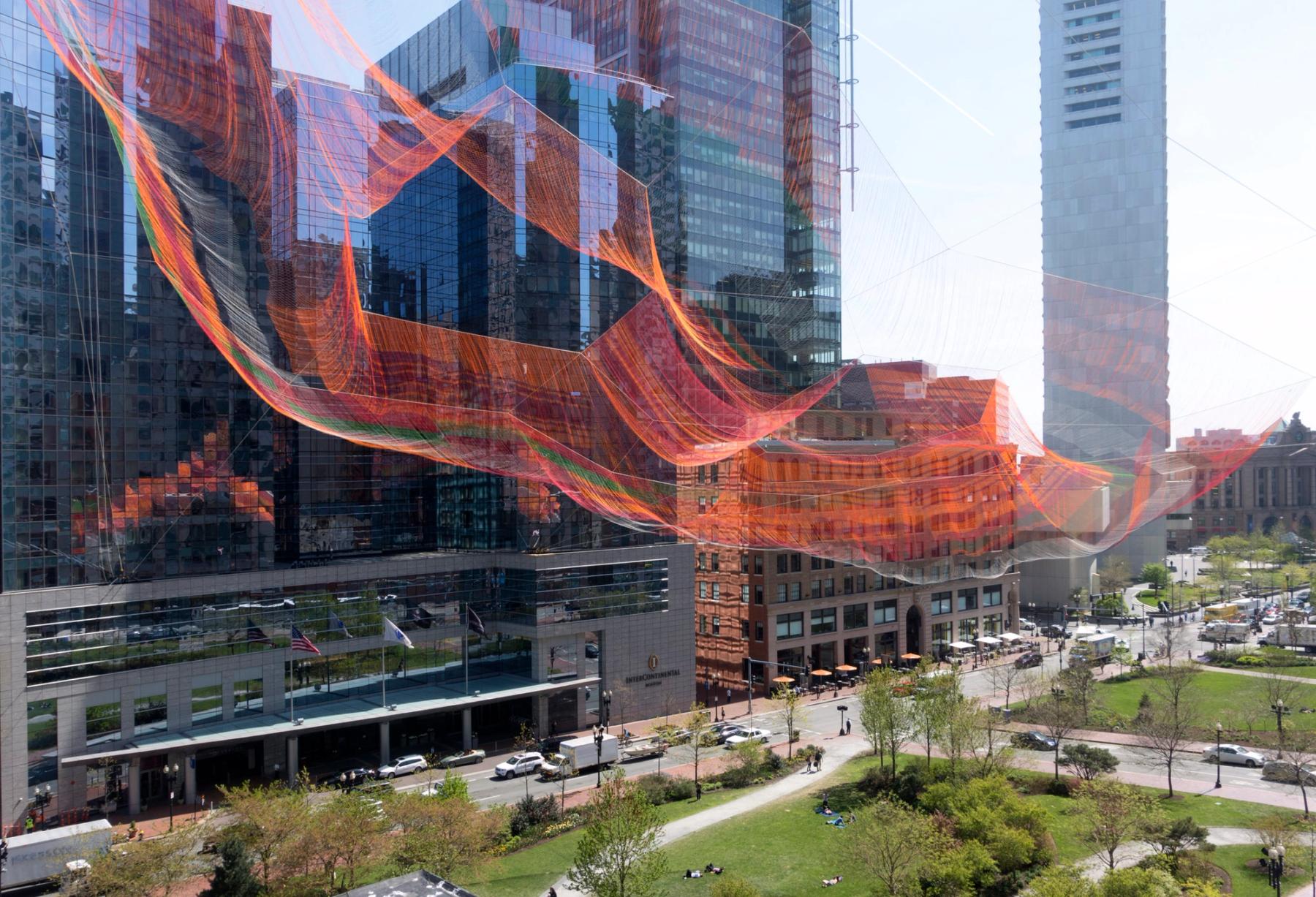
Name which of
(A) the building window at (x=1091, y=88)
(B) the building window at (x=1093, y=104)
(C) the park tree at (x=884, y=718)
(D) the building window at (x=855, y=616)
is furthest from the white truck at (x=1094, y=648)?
(A) the building window at (x=1091, y=88)

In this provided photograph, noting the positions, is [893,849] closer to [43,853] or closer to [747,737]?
[747,737]

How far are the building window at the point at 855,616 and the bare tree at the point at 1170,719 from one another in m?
12.5

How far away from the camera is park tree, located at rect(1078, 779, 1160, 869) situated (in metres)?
18.6

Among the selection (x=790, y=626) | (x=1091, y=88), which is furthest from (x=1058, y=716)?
(x=1091, y=88)

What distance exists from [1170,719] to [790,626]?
53.7 feet

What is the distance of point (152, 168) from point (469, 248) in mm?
24745

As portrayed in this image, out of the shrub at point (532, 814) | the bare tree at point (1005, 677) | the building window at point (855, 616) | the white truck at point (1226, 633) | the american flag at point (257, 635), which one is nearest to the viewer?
the shrub at point (532, 814)

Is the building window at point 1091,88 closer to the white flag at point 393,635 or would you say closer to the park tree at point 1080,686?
the park tree at point 1080,686

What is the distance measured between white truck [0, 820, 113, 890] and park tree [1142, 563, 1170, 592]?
6513 cm

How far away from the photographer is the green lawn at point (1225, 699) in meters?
30.9

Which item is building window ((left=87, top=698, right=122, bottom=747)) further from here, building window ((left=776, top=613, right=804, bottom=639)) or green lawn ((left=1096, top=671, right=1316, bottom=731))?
green lawn ((left=1096, top=671, right=1316, bottom=731))

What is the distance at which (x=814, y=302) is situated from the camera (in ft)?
118

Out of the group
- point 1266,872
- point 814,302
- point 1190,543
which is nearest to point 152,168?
point 1266,872

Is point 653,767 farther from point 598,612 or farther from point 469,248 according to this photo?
point 469,248
